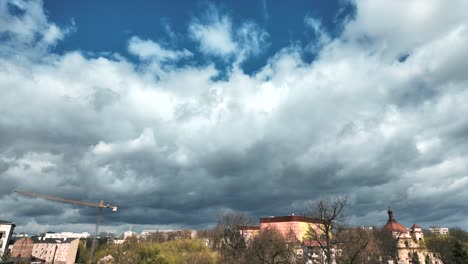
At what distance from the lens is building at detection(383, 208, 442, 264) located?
104 m

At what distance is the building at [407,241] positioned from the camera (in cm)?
10412

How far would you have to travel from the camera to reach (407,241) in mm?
108500

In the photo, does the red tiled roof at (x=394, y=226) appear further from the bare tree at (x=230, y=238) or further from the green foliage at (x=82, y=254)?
the green foliage at (x=82, y=254)

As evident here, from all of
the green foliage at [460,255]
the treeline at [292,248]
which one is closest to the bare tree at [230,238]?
the treeline at [292,248]

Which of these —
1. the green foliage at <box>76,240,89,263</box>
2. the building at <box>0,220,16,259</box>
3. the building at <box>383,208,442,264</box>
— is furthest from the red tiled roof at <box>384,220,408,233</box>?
the green foliage at <box>76,240,89,263</box>

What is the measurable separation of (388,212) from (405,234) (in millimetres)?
9229

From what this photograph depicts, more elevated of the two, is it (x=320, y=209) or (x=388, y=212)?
(x=388, y=212)

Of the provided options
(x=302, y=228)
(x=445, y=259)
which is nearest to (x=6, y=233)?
(x=302, y=228)

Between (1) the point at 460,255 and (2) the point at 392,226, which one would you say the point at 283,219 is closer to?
(2) the point at 392,226

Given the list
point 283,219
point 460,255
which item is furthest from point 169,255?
point 283,219

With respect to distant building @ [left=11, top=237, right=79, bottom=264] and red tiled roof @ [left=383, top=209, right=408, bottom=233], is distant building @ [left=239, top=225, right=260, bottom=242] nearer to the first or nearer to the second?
red tiled roof @ [left=383, top=209, right=408, bottom=233]

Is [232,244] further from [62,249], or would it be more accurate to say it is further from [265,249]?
[62,249]

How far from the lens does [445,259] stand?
3295 inches

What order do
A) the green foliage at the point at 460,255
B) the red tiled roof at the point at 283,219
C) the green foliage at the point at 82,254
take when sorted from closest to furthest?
the green foliage at the point at 460,255 → the red tiled roof at the point at 283,219 → the green foliage at the point at 82,254
